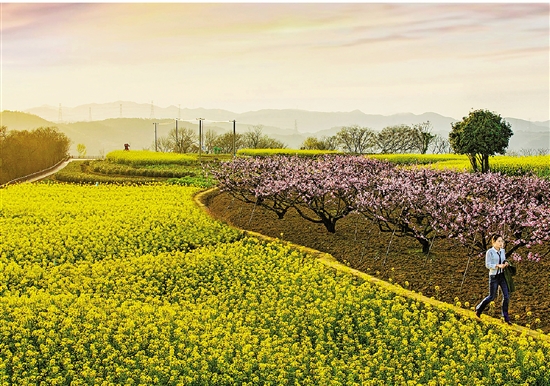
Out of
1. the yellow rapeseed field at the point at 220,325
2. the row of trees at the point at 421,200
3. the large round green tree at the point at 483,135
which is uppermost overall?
the large round green tree at the point at 483,135

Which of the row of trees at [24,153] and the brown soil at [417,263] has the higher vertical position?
the row of trees at [24,153]

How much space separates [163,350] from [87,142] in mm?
182071

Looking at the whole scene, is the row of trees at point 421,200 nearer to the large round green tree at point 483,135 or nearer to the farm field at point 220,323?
the farm field at point 220,323

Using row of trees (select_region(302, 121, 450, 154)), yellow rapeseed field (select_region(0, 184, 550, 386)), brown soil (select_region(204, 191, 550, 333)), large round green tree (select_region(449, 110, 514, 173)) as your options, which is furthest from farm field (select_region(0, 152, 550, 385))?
row of trees (select_region(302, 121, 450, 154))

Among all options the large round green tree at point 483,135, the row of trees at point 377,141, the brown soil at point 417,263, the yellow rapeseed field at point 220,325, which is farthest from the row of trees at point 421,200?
the row of trees at point 377,141

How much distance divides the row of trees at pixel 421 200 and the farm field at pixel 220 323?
1.01m

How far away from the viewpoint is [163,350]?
27.2 ft

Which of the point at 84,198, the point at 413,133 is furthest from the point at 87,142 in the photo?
the point at 84,198

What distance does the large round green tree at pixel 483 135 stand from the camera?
23656 millimetres

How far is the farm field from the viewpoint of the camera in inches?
310

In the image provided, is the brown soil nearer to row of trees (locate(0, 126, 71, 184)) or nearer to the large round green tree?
the large round green tree

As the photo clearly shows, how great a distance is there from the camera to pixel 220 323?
9.47m

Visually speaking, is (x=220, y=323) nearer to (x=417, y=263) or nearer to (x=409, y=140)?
(x=417, y=263)

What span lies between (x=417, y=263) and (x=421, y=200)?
1625 mm
